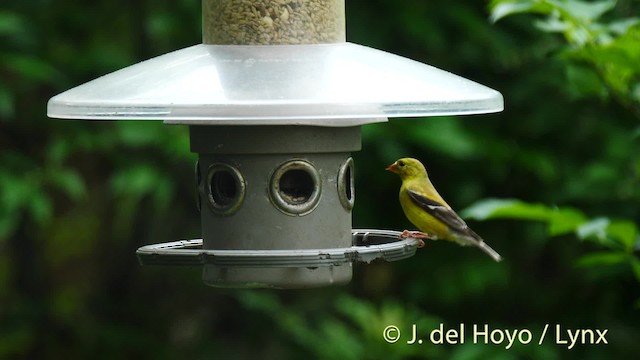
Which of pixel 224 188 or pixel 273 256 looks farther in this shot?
pixel 224 188

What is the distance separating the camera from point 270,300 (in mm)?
7109


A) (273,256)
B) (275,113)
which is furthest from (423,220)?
(275,113)

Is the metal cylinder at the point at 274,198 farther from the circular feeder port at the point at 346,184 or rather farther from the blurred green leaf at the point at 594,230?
the blurred green leaf at the point at 594,230

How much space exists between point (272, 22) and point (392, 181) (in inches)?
120

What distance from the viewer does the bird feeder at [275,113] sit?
303 cm

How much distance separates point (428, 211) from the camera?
4477 millimetres

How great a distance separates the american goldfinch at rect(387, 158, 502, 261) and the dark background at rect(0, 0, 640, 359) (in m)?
1.48

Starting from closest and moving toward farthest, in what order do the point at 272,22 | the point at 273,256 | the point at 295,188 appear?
the point at 273,256
the point at 272,22
the point at 295,188

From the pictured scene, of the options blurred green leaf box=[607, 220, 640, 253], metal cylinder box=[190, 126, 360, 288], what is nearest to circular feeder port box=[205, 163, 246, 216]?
metal cylinder box=[190, 126, 360, 288]

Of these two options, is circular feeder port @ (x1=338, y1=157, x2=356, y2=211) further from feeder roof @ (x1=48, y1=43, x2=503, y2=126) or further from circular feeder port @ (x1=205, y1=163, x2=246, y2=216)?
feeder roof @ (x1=48, y1=43, x2=503, y2=126)

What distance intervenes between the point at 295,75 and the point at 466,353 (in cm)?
309

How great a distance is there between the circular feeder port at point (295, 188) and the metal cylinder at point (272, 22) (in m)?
0.40

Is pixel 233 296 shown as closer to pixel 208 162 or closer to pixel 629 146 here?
pixel 629 146

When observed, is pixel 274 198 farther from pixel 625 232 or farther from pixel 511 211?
pixel 625 232
